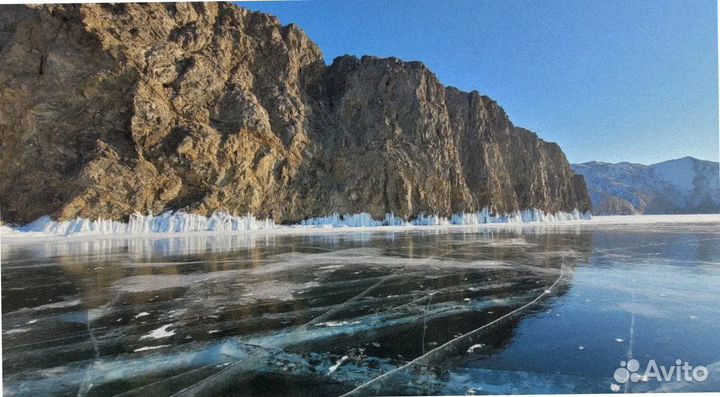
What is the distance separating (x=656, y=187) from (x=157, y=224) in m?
218

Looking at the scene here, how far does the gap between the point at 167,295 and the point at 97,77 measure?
30605mm

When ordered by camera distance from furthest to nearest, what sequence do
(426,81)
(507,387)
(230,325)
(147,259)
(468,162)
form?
(468,162)
(426,81)
(147,259)
(230,325)
(507,387)

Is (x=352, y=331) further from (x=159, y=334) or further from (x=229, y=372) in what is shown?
(x=159, y=334)

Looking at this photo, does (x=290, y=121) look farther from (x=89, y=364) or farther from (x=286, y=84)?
(x=89, y=364)

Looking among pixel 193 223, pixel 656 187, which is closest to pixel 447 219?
pixel 193 223

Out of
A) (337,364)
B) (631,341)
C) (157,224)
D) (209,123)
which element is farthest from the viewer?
(209,123)

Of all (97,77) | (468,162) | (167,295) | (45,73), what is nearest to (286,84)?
(97,77)

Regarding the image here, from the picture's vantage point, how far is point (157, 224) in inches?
1130

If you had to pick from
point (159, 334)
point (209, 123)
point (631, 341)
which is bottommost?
point (631, 341)

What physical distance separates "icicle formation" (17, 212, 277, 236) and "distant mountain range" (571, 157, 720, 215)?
152 metres

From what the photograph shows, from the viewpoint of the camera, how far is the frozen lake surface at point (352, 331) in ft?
11.8

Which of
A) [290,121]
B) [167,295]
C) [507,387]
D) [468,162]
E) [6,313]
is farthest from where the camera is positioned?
[468,162]

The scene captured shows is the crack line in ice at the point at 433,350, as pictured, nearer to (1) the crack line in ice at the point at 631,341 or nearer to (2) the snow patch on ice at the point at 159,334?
(1) the crack line in ice at the point at 631,341

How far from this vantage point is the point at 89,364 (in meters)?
3.95
